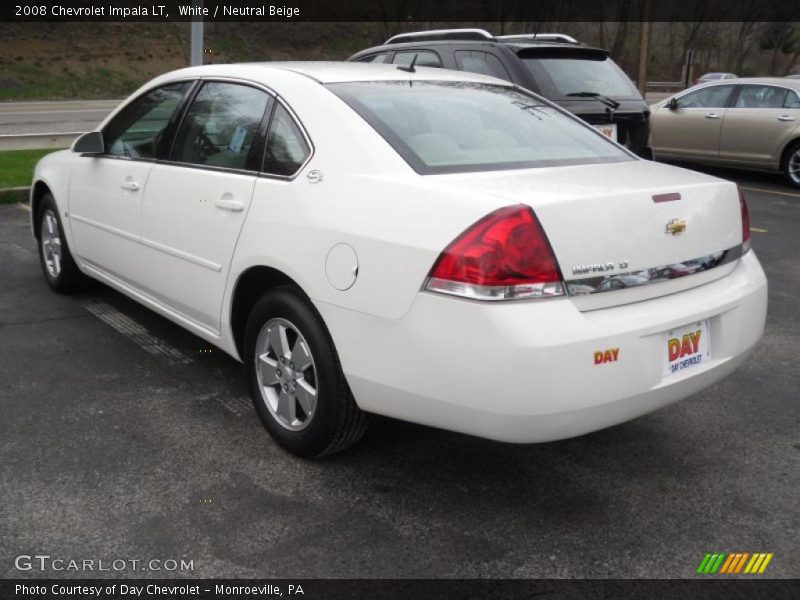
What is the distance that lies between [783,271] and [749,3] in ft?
179

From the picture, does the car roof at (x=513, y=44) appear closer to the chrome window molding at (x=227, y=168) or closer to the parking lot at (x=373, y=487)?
the chrome window molding at (x=227, y=168)

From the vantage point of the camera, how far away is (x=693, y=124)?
1215cm

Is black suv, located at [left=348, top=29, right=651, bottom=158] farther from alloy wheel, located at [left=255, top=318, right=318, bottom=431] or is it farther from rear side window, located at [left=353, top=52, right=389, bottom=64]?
alloy wheel, located at [left=255, top=318, right=318, bottom=431]

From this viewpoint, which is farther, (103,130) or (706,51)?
(706,51)

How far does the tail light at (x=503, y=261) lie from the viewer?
265cm

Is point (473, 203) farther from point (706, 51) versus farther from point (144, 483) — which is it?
point (706, 51)

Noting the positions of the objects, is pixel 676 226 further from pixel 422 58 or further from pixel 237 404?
pixel 422 58

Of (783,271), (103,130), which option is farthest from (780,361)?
(103,130)

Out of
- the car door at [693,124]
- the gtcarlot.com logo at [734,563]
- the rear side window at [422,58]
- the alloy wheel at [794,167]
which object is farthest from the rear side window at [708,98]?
the gtcarlot.com logo at [734,563]

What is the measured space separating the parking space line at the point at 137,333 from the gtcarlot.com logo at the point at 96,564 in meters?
1.92

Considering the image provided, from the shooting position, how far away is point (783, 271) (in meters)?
6.74

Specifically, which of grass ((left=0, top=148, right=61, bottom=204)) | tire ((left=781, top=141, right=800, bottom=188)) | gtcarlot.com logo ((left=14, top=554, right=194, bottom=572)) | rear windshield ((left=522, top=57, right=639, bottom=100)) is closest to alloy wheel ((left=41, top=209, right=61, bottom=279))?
gtcarlot.com logo ((left=14, top=554, right=194, bottom=572))

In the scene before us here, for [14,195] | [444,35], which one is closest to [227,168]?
[444,35]

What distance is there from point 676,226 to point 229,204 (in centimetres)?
185
